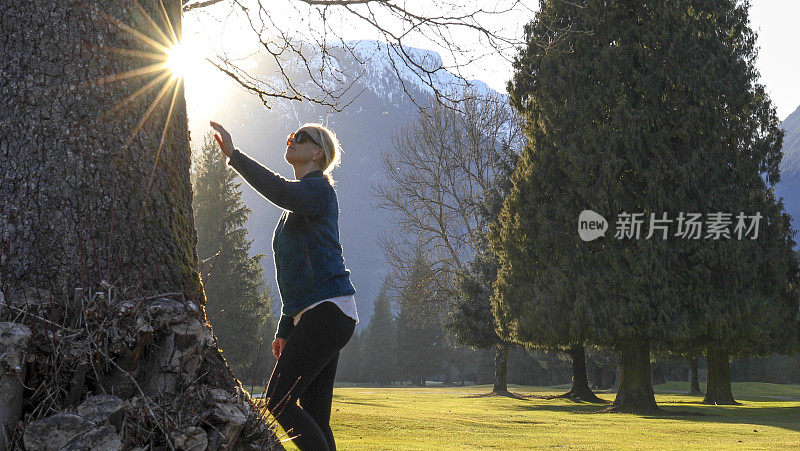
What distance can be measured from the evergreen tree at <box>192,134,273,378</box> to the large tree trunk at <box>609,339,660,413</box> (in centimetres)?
2034

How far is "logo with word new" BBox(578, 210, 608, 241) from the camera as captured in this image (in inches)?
733

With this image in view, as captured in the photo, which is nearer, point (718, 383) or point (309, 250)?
point (309, 250)

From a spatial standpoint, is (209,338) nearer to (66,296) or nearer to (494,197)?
(66,296)

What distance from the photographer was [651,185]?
1808 centimetres

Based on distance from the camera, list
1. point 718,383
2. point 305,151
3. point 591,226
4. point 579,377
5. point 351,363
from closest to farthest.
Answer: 1. point 305,151
2. point 591,226
3. point 718,383
4. point 579,377
5. point 351,363

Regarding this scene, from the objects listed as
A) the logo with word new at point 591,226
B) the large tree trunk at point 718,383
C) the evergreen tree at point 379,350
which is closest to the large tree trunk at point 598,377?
the large tree trunk at point 718,383

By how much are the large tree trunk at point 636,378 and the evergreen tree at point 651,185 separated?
0.04m

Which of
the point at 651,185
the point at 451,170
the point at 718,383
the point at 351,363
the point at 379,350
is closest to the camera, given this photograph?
the point at 651,185

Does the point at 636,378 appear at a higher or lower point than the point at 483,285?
lower

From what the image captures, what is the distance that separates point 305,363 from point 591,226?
53.7ft

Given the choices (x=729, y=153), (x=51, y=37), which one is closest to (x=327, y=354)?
(x=51, y=37)

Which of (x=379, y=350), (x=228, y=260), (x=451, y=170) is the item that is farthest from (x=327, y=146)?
(x=379, y=350)

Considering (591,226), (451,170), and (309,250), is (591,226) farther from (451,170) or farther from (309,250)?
(309,250)

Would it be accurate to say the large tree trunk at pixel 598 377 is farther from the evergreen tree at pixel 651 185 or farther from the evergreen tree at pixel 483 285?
the evergreen tree at pixel 651 185
